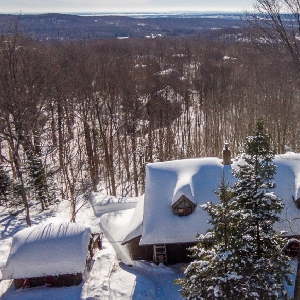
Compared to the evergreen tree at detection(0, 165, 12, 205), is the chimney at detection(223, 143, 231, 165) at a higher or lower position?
higher

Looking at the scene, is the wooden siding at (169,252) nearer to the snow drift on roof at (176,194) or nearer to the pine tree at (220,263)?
the snow drift on roof at (176,194)

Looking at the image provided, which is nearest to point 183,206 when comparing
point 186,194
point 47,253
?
point 186,194

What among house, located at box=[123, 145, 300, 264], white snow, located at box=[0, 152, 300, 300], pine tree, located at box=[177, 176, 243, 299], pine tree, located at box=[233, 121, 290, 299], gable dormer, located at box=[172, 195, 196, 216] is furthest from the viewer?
gable dormer, located at box=[172, 195, 196, 216]

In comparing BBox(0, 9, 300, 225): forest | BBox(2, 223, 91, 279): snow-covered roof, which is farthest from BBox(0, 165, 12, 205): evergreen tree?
BBox(2, 223, 91, 279): snow-covered roof

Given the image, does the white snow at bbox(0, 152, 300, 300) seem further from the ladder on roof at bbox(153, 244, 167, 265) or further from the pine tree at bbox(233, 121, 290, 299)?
the pine tree at bbox(233, 121, 290, 299)

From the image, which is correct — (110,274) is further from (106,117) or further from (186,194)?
(106,117)

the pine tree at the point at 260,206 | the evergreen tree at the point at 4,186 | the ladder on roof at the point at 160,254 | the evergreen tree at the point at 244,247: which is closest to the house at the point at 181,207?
the ladder on roof at the point at 160,254
